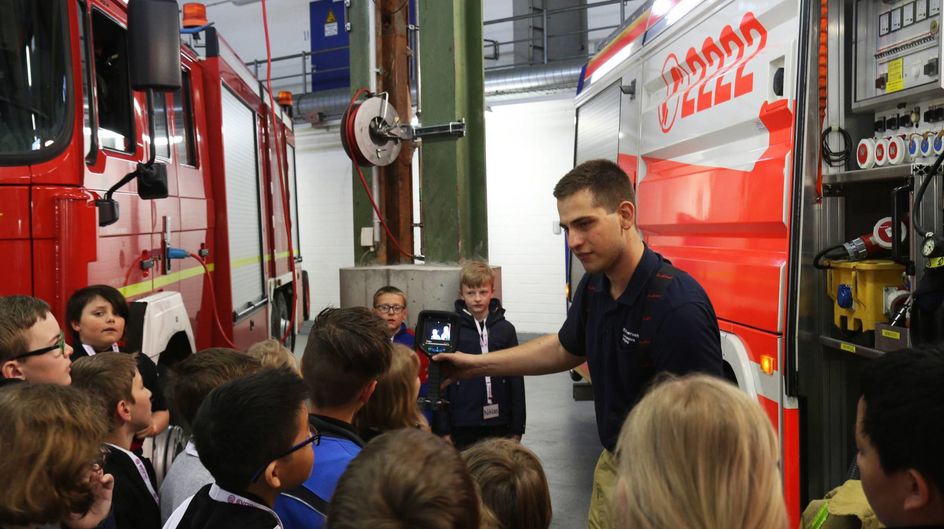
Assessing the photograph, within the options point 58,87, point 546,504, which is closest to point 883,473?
point 546,504

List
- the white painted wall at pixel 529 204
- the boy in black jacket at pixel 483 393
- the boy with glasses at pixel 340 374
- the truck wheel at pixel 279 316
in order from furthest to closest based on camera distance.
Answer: the white painted wall at pixel 529 204 → the truck wheel at pixel 279 316 → the boy in black jacket at pixel 483 393 → the boy with glasses at pixel 340 374

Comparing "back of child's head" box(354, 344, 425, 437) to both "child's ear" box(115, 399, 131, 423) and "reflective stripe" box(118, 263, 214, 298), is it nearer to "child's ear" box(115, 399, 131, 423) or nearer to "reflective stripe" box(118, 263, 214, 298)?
"child's ear" box(115, 399, 131, 423)

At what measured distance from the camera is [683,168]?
422cm

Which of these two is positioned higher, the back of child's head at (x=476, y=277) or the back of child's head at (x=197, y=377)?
the back of child's head at (x=476, y=277)

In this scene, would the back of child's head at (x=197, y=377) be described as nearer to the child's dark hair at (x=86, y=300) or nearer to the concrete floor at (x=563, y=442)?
the child's dark hair at (x=86, y=300)

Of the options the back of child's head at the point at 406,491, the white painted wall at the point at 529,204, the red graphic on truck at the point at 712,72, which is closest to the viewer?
the back of child's head at the point at 406,491

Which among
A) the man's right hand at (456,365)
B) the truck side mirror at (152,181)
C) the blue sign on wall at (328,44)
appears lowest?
the man's right hand at (456,365)

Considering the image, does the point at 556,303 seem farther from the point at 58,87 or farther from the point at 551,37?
the point at 58,87

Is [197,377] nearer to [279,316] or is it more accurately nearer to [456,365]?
[456,365]

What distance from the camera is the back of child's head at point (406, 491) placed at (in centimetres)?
123

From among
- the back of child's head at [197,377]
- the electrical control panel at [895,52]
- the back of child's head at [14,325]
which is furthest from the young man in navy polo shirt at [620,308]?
the back of child's head at [14,325]

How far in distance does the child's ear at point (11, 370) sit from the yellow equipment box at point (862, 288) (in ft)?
9.40

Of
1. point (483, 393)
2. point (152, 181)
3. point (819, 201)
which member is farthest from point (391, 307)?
point (819, 201)

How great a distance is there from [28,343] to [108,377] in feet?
0.87
